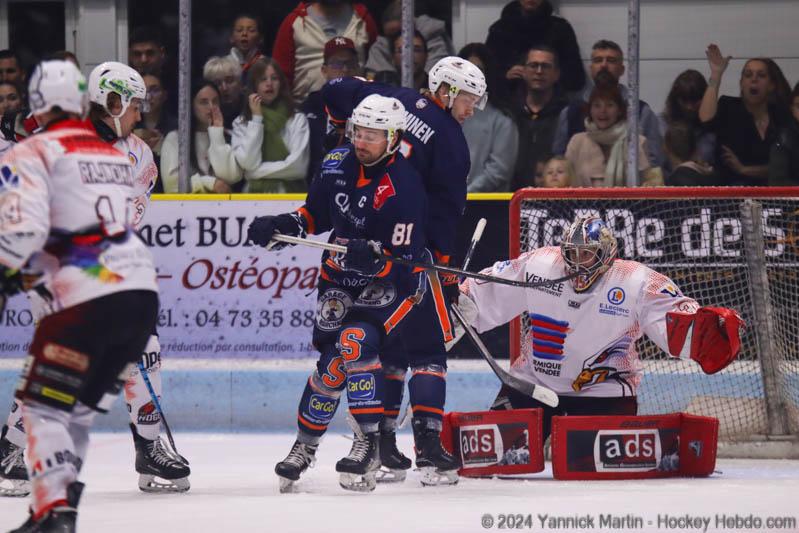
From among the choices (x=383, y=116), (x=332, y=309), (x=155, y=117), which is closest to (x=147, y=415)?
(x=332, y=309)

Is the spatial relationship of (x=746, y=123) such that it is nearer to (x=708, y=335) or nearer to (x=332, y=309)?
(x=708, y=335)

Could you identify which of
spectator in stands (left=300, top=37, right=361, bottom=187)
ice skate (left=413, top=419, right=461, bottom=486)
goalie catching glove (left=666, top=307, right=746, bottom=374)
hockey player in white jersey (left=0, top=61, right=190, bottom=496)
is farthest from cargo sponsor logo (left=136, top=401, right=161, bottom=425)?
spectator in stands (left=300, top=37, right=361, bottom=187)

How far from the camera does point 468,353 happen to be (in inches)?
283

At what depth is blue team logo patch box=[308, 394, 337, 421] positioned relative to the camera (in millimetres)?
5184

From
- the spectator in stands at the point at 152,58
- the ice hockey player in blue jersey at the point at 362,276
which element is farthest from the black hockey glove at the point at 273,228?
the spectator in stands at the point at 152,58

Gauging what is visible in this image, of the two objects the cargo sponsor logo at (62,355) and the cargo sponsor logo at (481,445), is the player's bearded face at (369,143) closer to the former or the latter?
the cargo sponsor logo at (481,445)

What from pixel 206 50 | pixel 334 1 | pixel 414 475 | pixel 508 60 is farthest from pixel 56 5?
pixel 414 475

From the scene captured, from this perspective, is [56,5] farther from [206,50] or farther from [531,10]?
[531,10]

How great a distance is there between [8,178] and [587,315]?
8.78ft

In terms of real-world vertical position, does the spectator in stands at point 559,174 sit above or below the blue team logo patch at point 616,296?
above

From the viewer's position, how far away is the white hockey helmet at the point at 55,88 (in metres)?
3.81

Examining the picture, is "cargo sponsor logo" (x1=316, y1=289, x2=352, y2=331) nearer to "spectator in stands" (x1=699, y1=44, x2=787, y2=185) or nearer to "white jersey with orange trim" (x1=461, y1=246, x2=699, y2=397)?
"white jersey with orange trim" (x1=461, y1=246, x2=699, y2=397)

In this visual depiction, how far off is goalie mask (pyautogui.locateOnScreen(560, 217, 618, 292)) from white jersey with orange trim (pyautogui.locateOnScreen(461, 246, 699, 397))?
5 centimetres

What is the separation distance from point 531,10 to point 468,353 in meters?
1.82
